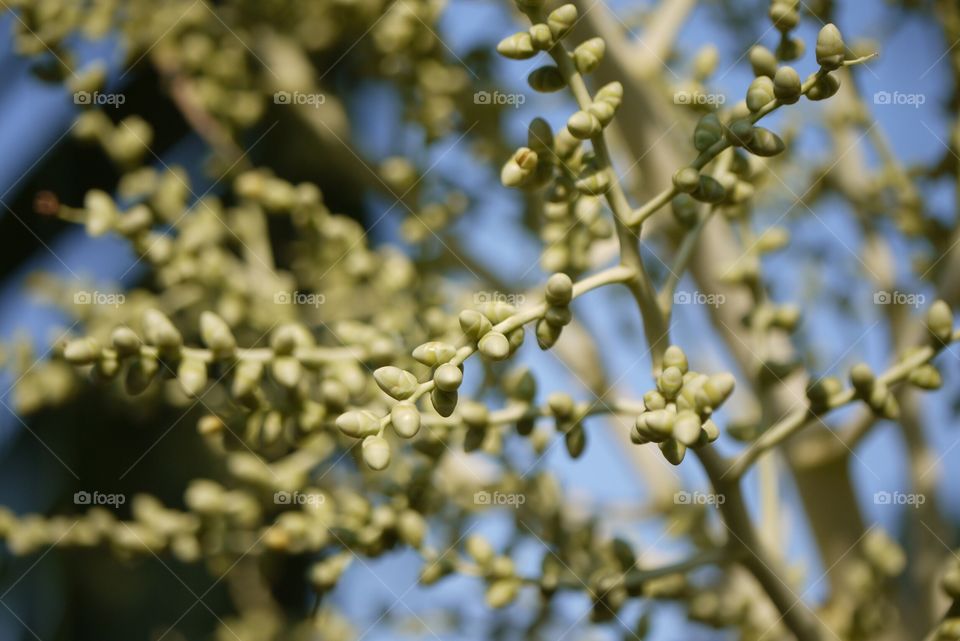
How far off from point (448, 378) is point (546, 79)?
252mm

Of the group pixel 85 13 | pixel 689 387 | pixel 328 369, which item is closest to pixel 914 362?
pixel 689 387


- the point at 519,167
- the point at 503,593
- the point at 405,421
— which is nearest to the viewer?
the point at 405,421

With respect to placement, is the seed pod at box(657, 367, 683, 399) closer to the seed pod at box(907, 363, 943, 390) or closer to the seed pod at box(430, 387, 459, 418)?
the seed pod at box(430, 387, 459, 418)

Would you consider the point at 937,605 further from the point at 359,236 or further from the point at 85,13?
the point at 85,13

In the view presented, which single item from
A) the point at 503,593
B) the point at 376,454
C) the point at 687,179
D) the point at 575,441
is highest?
the point at 687,179

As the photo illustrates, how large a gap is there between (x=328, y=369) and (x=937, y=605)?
69 centimetres

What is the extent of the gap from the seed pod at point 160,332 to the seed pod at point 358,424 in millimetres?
220

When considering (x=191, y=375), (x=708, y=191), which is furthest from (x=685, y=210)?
(x=191, y=375)

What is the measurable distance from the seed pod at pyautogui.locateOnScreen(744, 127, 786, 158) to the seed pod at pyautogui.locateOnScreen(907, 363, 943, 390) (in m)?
0.27

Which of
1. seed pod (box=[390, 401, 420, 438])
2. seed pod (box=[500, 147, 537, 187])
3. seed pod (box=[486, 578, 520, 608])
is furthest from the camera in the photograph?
seed pod (box=[486, 578, 520, 608])

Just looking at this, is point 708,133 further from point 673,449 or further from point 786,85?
point 673,449

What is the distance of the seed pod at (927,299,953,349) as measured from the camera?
83 cm

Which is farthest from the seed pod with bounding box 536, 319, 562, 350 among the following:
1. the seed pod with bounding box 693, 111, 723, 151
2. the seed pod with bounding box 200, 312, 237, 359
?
the seed pod with bounding box 200, 312, 237, 359

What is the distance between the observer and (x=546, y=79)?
0.75 meters
